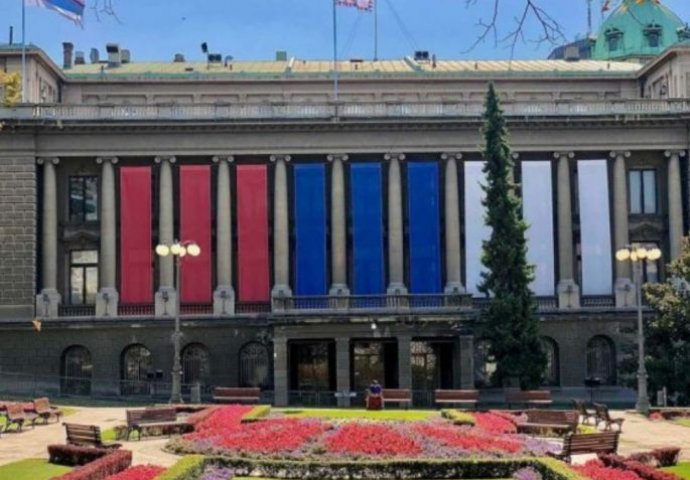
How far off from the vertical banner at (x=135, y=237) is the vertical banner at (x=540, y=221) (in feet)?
82.0

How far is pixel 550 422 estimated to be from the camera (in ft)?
132

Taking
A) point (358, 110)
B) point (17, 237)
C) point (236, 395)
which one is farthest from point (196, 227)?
point (236, 395)

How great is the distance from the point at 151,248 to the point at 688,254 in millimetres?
33966

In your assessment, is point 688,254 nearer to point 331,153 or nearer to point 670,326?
point 670,326

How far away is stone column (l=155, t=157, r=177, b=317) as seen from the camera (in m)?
69.8

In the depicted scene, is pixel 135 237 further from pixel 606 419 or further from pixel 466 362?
pixel 606 419

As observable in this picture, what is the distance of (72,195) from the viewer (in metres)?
72.4

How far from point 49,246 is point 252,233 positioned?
43.4ft

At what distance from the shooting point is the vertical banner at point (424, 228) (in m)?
71.4

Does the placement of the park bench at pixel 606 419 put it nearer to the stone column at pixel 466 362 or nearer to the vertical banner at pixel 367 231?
the stone column at pixel 466 362

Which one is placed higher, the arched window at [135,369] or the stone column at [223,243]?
the stone column at [223,243]

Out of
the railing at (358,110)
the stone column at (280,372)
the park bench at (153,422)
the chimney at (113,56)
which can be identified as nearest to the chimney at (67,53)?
the chimney at (113,56)

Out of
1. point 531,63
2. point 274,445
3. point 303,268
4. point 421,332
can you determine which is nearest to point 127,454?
point 274,445

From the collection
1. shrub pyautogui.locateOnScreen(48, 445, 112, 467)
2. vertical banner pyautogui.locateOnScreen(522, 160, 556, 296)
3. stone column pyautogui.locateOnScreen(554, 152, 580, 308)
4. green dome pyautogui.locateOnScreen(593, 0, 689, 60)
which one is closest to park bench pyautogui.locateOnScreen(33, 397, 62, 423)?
shrub pyautogui.locateOnScreen(48, 445, 112, 467)
